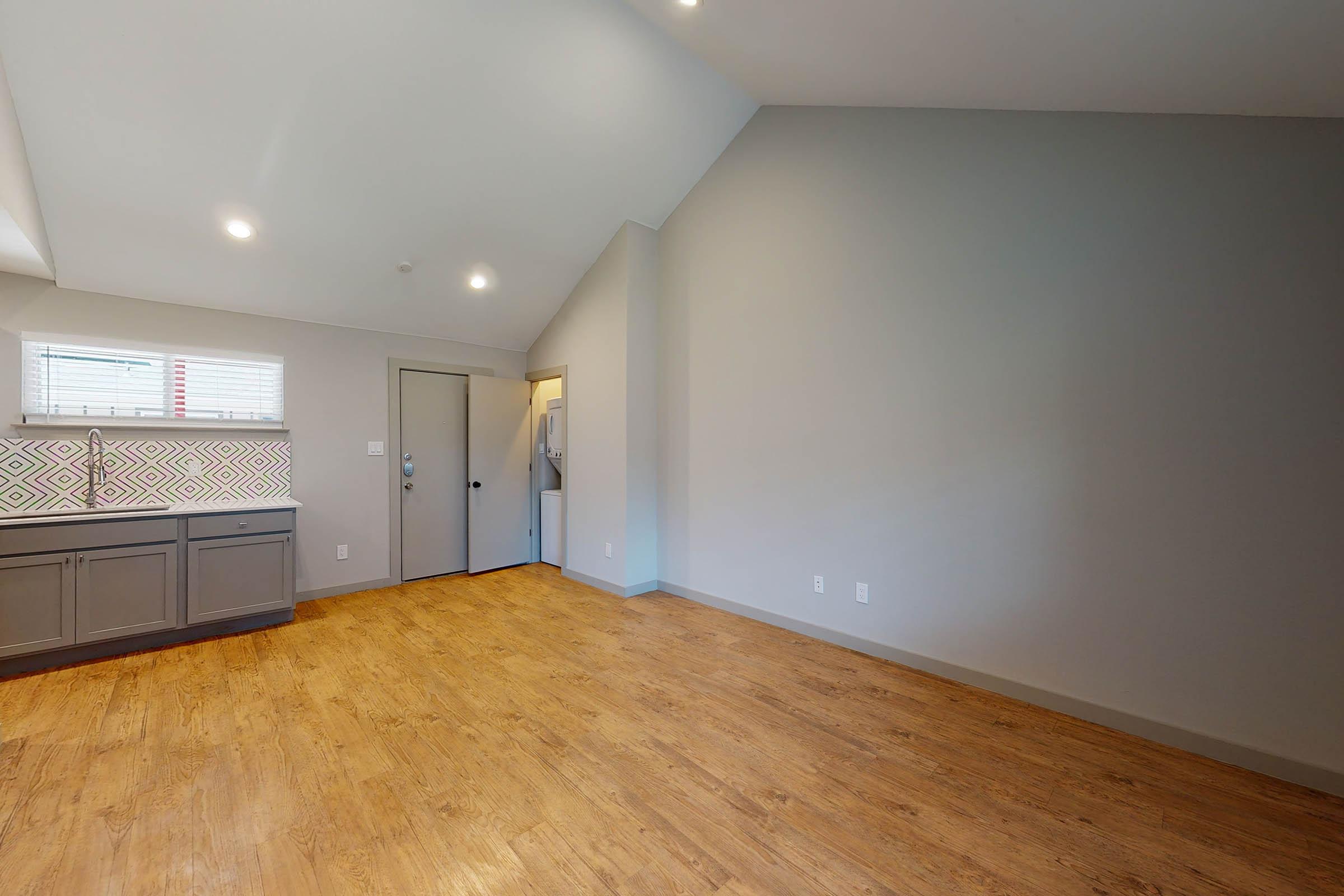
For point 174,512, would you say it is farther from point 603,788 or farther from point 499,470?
point 603,788

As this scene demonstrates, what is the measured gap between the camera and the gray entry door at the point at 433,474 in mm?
4938

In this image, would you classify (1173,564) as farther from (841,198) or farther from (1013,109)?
(841,198)

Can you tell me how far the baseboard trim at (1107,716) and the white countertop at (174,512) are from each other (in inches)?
146

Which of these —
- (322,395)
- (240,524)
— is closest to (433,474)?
(322,395)

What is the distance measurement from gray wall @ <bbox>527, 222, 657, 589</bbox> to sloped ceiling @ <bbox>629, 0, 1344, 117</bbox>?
69.5 inches

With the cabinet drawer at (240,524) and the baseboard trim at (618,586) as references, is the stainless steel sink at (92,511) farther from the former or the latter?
the baseboard trim at (618,586)

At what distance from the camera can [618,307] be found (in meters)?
4.54

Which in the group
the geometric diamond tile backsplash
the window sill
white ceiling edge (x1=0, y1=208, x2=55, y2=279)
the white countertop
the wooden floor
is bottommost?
the wooden floor

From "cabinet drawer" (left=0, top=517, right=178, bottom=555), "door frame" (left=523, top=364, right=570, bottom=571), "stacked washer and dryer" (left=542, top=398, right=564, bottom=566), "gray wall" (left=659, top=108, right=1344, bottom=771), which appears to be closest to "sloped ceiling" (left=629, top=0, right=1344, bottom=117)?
"gray wall" (left=659, top=108, right=1344, bottom=771)

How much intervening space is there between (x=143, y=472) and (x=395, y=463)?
1.61 metres

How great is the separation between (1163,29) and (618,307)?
3.45 meters

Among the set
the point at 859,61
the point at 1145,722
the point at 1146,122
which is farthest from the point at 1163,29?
the point at 1145,722

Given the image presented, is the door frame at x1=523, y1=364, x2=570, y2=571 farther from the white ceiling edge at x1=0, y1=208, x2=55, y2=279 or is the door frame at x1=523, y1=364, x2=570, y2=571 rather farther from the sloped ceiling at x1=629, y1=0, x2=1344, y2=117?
the white ceiling edge at x1=0, y1=208, x2=55, y2=279

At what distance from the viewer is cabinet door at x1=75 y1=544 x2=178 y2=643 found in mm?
3148
